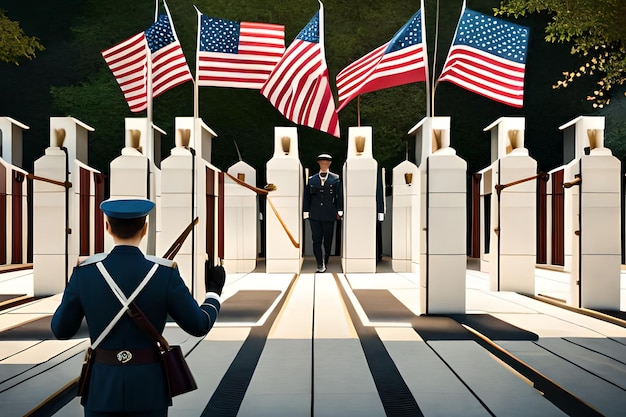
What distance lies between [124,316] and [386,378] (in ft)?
8.82

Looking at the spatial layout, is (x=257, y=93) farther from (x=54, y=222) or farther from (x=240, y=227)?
(x=54, y=222)

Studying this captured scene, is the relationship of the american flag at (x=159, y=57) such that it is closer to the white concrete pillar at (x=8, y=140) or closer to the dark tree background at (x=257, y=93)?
the white concrete pillar at (x=8, y=140)

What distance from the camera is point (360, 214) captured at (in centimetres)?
1403

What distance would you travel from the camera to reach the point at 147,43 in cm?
871

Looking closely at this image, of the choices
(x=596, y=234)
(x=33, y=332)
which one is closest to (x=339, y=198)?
(x=596, y=234)

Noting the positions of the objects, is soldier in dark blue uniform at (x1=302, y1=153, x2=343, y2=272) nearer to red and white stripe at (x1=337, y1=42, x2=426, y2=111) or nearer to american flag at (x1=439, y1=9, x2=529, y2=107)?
red and white stripe at (x1=337, y1=42, x2=426, y2=111)

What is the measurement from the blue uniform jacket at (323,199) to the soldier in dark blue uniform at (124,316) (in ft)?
37.0

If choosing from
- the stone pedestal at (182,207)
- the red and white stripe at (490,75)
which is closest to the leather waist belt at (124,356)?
the stone pedestal at (182,207)

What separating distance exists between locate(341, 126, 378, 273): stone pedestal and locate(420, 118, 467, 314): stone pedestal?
5.88 m

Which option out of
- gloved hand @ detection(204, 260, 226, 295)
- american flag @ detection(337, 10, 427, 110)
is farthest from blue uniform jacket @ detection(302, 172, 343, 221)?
gloved hand @ detection(204, 260, 226, 295)

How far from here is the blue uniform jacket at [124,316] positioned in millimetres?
2526

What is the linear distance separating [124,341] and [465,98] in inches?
766

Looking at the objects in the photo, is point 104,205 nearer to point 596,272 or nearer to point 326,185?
point 596,272

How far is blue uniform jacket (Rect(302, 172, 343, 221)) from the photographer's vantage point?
13883mm
